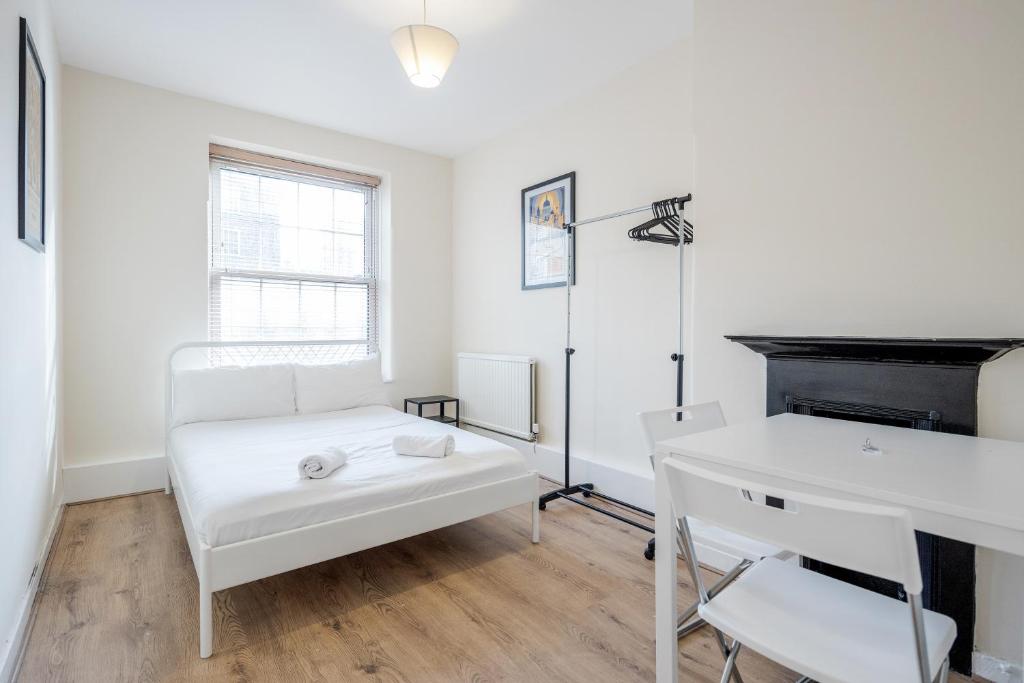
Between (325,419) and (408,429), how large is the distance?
64cm

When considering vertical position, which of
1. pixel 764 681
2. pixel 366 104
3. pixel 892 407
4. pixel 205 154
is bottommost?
pixel 764 681

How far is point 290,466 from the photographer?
210 cm

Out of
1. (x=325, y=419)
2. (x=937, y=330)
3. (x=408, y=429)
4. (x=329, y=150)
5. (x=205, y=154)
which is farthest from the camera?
(x=329, y=150)

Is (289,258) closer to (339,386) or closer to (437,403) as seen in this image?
(339,386)

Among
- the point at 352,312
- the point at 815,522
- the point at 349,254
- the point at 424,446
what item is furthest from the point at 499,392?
the point at 815,522

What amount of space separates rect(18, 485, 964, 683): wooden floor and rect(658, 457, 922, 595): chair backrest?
0.84 meters

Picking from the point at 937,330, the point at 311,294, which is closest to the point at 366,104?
the point at 311,294

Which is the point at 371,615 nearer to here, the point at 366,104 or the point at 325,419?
the point at 325,419

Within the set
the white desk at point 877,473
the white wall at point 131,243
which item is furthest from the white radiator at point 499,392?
the white desk at point 877,473

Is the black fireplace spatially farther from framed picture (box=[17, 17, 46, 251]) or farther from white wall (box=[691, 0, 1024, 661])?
framed picture (box=[17, 17, 46, 251])

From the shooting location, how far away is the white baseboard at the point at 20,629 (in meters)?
1.44

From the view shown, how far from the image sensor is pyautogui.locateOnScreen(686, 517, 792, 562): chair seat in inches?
81.3

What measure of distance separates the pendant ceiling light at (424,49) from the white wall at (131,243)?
1.99m

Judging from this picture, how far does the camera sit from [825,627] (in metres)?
1.04
